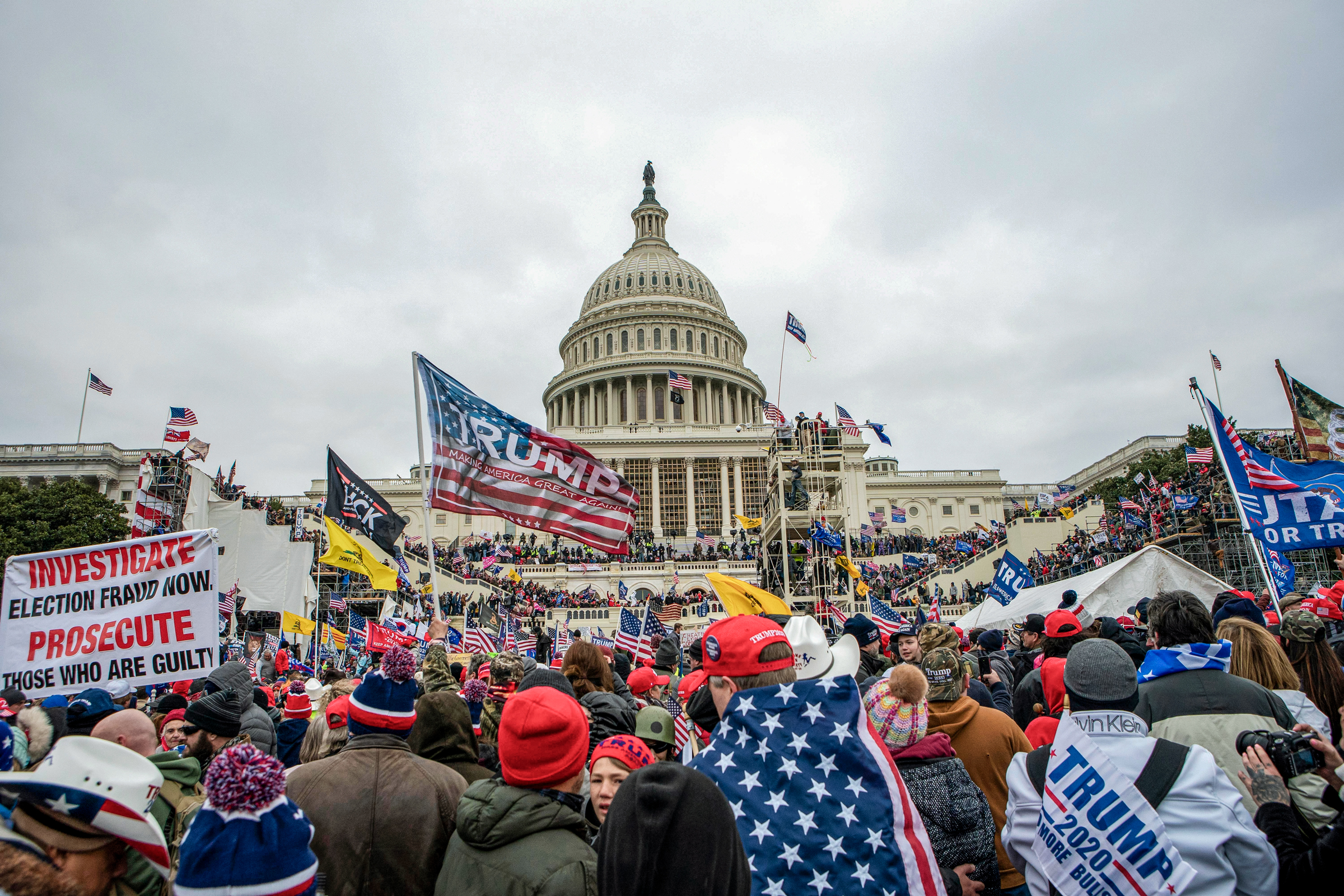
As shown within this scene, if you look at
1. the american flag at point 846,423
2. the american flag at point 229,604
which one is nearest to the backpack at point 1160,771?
the american flag at point 229,604

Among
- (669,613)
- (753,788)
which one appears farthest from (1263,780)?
(669,613)

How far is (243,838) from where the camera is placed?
216 centimetres

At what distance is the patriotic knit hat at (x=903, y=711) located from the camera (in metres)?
3.55

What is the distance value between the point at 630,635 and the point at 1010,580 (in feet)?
25.7

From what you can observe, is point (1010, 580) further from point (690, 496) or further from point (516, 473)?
point (690, 496)

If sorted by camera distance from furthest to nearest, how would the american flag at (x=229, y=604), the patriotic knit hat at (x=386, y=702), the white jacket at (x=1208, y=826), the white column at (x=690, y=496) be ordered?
the white column at (x=690, y=496), the american flag at (x=229, y=604), the patriotic knit hat at (x=386, y=702), the white jacket at (x=1208, y=826)

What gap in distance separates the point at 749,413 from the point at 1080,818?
3188 inches

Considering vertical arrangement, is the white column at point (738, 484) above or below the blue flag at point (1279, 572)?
above

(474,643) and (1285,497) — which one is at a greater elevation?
(1285,497)

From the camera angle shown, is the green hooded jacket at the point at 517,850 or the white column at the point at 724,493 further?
the white column at the point at 724,493

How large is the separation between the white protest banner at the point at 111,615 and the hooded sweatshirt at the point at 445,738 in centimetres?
331

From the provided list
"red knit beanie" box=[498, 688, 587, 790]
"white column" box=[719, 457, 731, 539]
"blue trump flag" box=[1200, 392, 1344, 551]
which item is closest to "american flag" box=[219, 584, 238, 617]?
"red knit beanie" box=[498, 688, 587, 790]

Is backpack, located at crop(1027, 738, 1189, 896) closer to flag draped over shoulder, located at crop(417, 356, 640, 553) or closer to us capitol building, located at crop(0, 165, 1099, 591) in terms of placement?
flag draped over shoulder, located at crop(417, 356, 640, 553)

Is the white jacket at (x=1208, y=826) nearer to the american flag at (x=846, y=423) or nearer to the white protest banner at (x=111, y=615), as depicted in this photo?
the white protest banner at (x=111, y=615)
